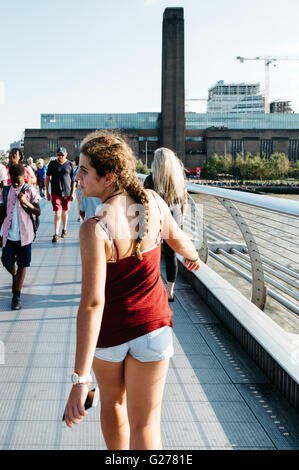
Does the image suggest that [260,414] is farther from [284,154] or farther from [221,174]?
[284,154]

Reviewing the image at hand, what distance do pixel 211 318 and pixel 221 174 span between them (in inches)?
3638

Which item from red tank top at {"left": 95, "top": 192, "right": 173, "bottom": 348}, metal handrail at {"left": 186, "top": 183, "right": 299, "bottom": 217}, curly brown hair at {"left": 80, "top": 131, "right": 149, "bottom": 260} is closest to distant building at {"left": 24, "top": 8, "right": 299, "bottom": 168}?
metal handrail at {"left": 186, "top": 183, "right": 299, "bottom": 217}

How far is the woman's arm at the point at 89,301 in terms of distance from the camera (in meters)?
1.72

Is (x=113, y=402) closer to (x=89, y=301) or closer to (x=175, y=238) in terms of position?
(x=89, y=301)

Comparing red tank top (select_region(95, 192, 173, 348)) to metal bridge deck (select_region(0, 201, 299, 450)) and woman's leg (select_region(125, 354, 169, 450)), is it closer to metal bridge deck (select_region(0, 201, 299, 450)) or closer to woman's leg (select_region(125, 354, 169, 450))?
woman's leg (select_region(125, 354, 169, 450))

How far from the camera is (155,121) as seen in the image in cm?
10631

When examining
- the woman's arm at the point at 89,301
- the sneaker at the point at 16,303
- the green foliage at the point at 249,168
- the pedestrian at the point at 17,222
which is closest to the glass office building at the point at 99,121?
the green foliage at the point at 249,168

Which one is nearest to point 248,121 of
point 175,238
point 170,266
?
point 170,266

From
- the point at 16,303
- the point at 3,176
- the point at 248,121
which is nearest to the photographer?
the point at 16,303

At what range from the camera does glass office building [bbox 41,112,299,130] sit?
106 metres

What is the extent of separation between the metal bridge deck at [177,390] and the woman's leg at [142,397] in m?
0.80

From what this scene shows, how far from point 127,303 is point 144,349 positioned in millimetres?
175

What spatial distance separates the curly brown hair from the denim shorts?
0.30m

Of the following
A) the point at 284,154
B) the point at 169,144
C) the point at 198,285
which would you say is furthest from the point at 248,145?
the point at 198,285
